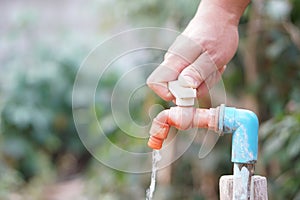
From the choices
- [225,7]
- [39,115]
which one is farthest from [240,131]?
[39,115]

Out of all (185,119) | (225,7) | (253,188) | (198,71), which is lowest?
(253,188)

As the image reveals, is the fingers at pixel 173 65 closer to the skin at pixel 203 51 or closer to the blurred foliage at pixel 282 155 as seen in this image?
the skin at pixel 203 51

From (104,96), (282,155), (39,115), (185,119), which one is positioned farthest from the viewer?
(39,115)

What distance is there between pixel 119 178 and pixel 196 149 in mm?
403

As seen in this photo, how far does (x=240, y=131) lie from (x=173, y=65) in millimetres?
190

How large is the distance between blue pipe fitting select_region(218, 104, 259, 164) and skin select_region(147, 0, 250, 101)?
0.09 meters

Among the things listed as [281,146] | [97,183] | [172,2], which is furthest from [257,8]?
[97,183]

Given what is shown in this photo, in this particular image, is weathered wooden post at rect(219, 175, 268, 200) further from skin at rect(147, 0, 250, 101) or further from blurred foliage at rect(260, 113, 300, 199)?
blurred foliage at rect(260, 113, 300, 199)

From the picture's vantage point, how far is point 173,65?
4.80 ft

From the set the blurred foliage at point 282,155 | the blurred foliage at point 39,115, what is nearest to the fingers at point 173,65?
the blurred foliage at point 282,155

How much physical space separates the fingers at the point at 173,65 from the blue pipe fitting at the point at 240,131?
0.12 meters

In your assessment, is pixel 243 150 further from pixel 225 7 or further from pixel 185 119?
pixel 225 7

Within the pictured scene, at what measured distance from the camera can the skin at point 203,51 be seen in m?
1.45

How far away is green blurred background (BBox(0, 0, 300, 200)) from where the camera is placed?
106 inches
